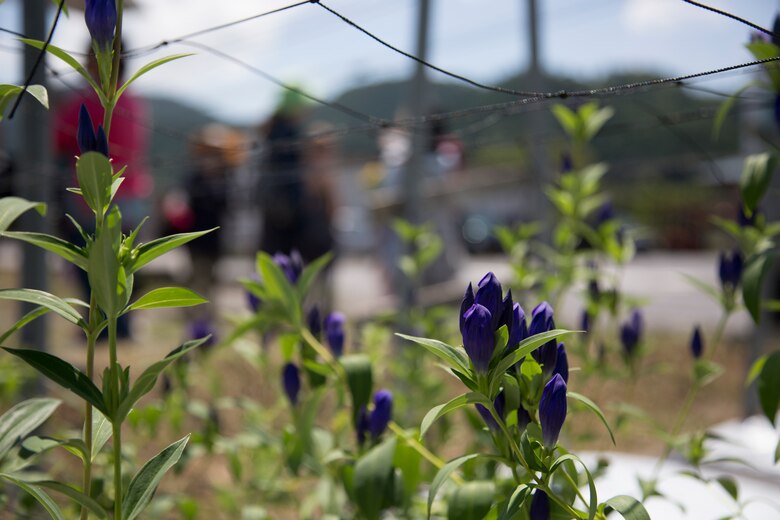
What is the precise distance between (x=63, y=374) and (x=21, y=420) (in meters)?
0.20

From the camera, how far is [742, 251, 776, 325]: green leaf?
3.22 feet

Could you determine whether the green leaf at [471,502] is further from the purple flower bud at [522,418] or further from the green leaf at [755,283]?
the green leaf at [755,283]

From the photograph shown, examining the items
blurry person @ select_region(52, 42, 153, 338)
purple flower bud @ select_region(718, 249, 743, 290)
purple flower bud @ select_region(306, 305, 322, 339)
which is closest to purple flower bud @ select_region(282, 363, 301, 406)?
purple flower bud @ select_region(306, 305, 322, 339)

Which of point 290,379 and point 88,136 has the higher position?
point 88,136

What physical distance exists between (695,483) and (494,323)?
1.21m

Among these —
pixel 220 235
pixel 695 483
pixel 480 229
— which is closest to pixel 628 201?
pixel 480 229

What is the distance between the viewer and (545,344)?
81cm

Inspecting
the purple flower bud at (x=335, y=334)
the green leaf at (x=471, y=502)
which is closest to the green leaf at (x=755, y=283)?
the green leaf at (x=471, y=502)

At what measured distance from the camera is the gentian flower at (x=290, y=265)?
1.31m

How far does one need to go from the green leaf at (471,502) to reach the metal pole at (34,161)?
143 cm

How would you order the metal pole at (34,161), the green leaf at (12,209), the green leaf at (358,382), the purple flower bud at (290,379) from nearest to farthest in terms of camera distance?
the green leaf at (12,209)
the green leaf at (358,382)
the purple flower bud at (290,379)
the metal pole at (34,161)

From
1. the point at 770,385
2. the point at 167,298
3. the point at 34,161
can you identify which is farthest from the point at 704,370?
the point at 34,161

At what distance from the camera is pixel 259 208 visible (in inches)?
195

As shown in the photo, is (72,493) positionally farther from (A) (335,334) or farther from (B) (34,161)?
(B) (34,161)
